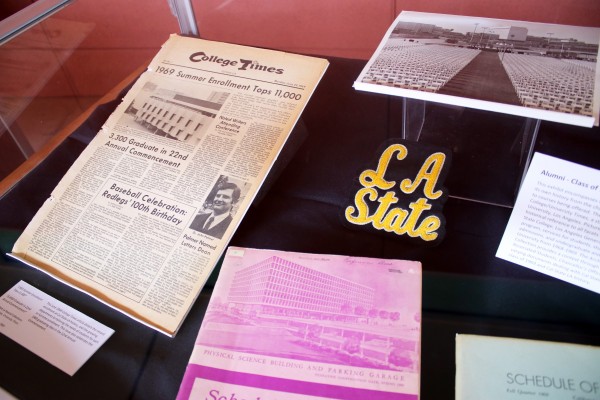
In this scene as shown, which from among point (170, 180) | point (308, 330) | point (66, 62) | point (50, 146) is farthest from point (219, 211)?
point (66, 62)

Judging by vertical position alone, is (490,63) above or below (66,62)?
below

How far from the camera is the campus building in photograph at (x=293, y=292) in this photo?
518 mm

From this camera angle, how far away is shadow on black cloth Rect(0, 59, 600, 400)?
520 mm

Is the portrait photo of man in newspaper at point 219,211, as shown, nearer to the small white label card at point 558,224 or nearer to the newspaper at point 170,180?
the newspaper at point 170,180

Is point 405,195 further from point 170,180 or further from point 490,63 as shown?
point 170,180

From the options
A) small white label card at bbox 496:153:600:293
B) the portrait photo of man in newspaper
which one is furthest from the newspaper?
small white label card at bbox 496:153:600:293

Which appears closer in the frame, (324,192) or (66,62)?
(324,192)

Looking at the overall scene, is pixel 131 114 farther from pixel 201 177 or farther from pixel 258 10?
pixel 258 10

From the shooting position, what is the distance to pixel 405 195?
62 centimetres

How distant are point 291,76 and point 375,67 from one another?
163 millimetres

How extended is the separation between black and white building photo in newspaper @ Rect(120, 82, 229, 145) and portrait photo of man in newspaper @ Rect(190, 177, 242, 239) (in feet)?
0.36

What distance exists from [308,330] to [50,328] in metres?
0.32

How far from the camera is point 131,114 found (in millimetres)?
A: 760

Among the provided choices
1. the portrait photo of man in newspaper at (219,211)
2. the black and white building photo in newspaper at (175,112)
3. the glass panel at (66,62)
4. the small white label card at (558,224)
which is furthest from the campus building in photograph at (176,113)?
the small white label card at (558,224)
